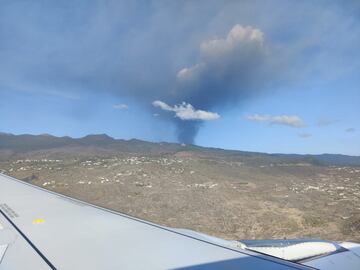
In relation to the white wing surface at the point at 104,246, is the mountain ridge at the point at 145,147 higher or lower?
higher

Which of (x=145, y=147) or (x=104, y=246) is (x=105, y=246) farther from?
(x=145, y=147)

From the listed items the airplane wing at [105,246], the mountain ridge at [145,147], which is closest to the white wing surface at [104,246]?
the airplane wing at [105,246]

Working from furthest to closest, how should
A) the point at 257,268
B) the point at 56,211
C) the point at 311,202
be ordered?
the point at 311,202, the point at 56,211, the point at 257,268

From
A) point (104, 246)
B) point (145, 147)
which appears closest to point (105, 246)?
Result: point (104, 246)

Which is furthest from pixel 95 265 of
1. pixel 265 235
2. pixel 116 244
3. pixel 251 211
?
pixel 251 211

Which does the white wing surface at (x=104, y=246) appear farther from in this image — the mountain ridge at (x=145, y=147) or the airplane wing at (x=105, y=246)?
the mountain ridge at (x=145, y=147)

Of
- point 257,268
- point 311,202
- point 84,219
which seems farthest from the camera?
point 311,202

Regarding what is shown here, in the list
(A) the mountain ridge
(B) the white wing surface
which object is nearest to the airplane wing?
(B) the white wing surface

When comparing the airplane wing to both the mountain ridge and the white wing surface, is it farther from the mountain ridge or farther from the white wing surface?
the mountain ridge

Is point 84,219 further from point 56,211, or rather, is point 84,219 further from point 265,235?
point 265,235
